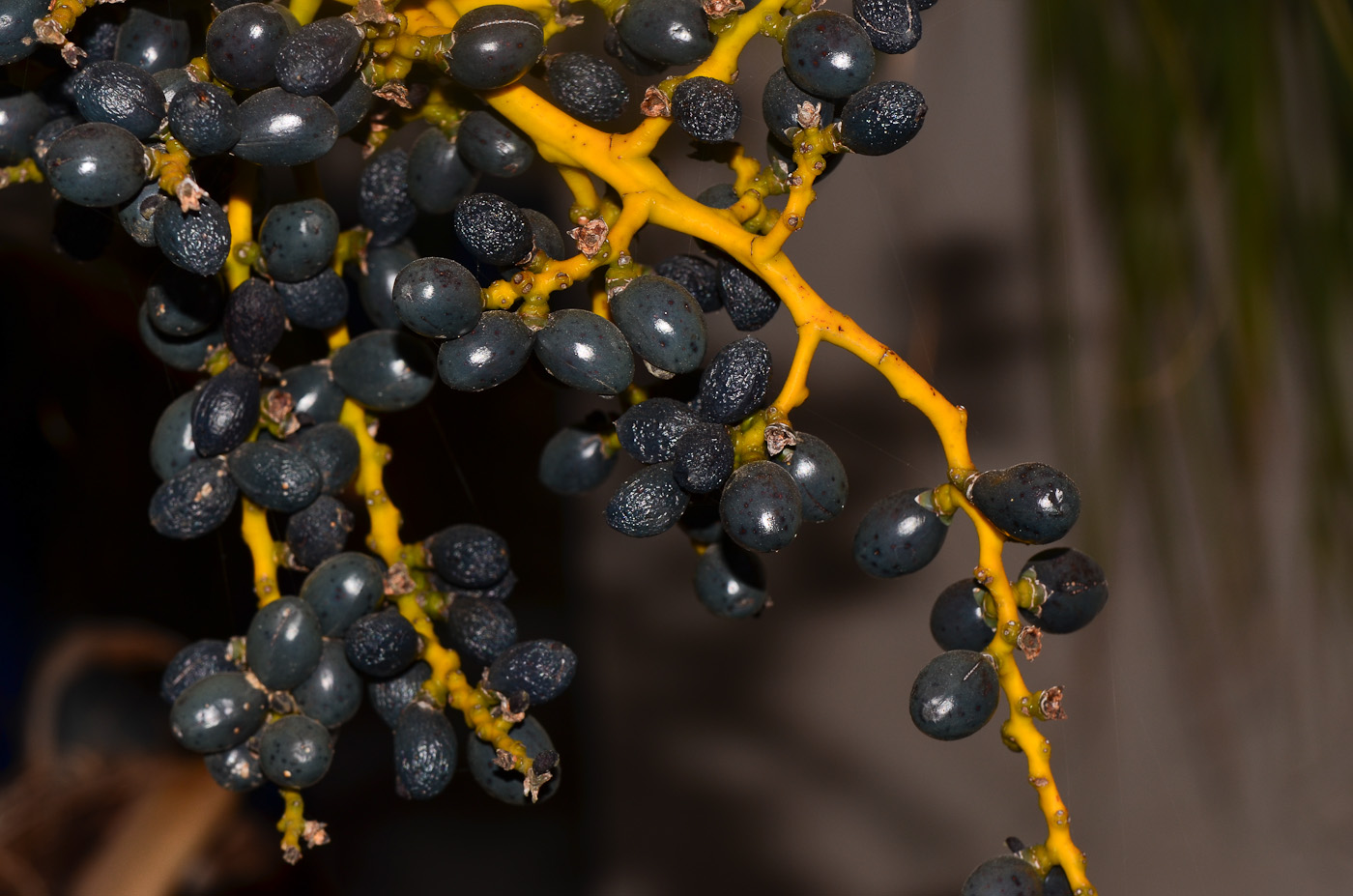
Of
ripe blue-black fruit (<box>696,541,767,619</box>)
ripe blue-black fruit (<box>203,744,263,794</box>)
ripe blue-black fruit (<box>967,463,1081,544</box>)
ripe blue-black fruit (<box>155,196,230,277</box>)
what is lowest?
ripe blue-black fruit (<box>203,744,263,794</box>)

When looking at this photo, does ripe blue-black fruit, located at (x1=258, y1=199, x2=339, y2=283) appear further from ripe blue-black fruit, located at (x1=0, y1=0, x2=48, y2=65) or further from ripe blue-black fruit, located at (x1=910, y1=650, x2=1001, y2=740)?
ripe blue-black fruit, located at (x1=910, y1=650, x2=1001, y2=740)

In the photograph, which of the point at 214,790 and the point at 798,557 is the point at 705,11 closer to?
the point at 214,790

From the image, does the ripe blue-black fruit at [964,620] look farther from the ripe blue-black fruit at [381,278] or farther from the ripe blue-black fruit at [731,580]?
the ripe blue-black fruit at [381,278]

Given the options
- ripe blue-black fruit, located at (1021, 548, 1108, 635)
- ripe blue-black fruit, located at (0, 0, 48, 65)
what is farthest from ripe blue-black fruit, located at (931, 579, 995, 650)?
ripe blue-black fruit, located at (0, 0, 48, 65)

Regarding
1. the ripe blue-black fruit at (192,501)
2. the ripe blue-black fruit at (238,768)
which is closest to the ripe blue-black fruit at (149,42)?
the ripe blue-black fruit at (192,501)

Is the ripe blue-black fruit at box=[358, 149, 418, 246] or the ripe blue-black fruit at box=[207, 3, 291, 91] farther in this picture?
the ripe blue-black fruit at box=[358, 149, 418, 246]

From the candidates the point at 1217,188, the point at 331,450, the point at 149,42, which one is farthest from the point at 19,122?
the point at 1217,188
